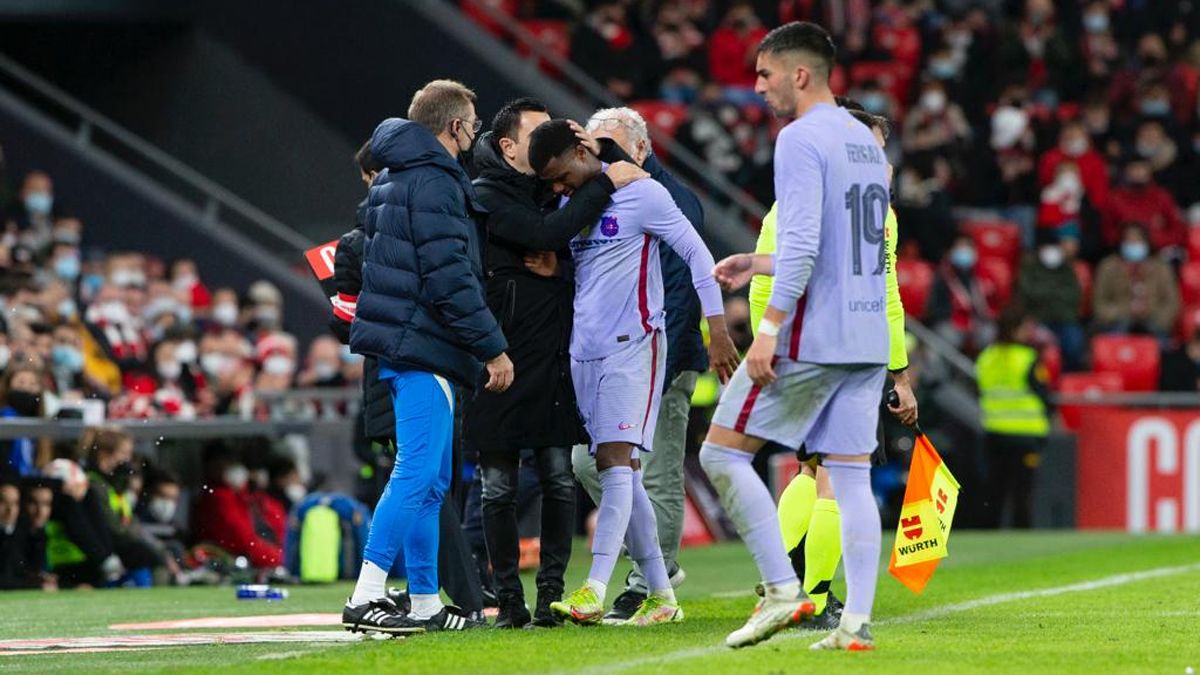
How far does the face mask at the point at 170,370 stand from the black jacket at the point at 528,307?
853 centimetres

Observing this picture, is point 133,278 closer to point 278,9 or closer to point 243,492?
point 243,492

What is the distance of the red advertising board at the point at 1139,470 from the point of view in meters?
20.6

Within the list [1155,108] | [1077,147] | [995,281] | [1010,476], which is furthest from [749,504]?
[1155,108]

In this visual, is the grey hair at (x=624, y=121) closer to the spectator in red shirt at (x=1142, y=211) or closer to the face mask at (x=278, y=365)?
the face mask at (x=278, y=365)

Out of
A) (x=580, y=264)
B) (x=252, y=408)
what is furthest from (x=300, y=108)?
(x=580, y=264)

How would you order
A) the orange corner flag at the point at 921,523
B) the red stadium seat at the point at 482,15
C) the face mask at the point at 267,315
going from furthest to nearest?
the red stadium seat at the point at 482,15
the face mask at the point at 267,315
the orange corner flag at the point at 921,523

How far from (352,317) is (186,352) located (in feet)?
28.5

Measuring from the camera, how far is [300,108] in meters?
24.8

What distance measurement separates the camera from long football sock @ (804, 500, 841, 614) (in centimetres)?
937

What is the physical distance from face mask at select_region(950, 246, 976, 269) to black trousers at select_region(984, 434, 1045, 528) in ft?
9.91

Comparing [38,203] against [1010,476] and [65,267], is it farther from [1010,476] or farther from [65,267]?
[1010,476]

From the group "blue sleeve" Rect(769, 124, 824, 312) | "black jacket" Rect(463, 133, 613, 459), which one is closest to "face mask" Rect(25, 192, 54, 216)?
"black jacket" Rect(463, 133, 613, 459)

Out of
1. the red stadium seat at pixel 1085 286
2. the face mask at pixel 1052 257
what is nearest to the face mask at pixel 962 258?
the face mask at pixel 1052 257

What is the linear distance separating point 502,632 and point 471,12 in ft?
54.5
